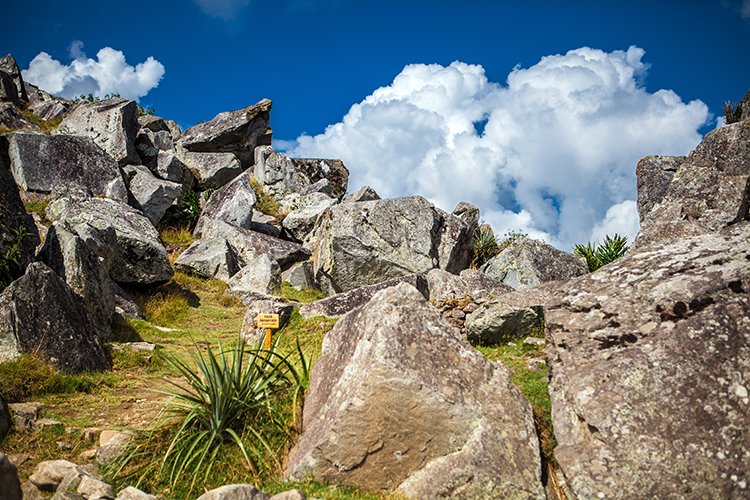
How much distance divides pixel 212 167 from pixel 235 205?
767cm

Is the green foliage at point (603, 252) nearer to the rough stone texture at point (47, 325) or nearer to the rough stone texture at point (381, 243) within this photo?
the rough stone texture at point (381, 243)

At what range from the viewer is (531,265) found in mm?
20516

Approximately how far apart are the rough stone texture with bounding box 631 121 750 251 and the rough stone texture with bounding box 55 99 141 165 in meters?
25.1

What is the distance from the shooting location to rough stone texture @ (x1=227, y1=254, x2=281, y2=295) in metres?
19.6

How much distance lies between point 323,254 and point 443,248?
461 centimetres

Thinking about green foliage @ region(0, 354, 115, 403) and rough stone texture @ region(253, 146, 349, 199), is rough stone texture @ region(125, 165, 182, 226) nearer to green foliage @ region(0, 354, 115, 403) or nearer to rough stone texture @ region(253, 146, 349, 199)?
rough stone texture @ region(253, 146, 349, 199)

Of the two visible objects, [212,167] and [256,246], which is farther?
[212,167]

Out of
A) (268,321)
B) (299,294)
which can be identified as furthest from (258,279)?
(268,321)

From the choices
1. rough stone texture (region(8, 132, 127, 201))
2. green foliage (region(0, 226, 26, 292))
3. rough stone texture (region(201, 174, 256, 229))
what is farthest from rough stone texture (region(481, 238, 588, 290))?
rough stone texture (region(8, 132, 127, 201))

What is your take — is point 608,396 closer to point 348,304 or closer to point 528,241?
point 348,304

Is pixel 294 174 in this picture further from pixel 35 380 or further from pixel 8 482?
pixel 8 482

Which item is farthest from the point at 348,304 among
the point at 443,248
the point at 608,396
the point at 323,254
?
the point at 608,396

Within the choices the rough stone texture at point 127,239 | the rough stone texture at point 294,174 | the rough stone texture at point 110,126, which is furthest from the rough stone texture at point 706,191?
the rough stone texture at point 110,126

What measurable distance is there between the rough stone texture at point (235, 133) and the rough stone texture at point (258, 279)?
17321 mm
